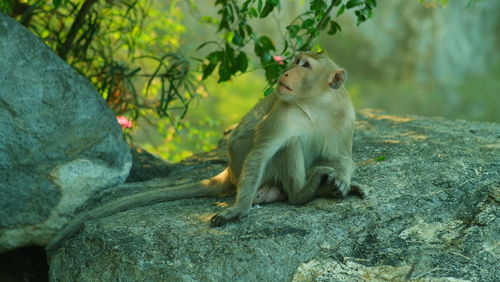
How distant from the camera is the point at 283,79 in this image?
3.03 meters

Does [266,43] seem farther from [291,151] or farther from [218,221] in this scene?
[218,221]

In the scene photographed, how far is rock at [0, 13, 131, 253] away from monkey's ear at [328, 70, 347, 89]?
52.9 inches

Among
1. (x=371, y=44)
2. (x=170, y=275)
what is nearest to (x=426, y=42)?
(x=371, y=44)

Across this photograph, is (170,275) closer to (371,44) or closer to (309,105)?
(309,105)

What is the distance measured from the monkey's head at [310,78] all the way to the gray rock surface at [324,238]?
0.54 meters

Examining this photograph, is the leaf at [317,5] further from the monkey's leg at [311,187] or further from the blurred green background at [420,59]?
the blurred green background at [420,59]

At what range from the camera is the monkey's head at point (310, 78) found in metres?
3.04

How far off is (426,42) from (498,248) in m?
9.54

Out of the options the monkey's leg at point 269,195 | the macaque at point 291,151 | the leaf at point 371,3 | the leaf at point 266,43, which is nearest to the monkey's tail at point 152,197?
the macaque at point 291,151

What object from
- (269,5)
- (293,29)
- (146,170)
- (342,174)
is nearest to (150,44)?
(146,170)

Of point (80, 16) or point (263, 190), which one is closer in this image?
point (263, 190)

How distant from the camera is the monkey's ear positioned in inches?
123

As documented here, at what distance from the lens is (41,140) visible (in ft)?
10.7

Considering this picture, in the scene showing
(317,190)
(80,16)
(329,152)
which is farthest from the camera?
(80,16)
